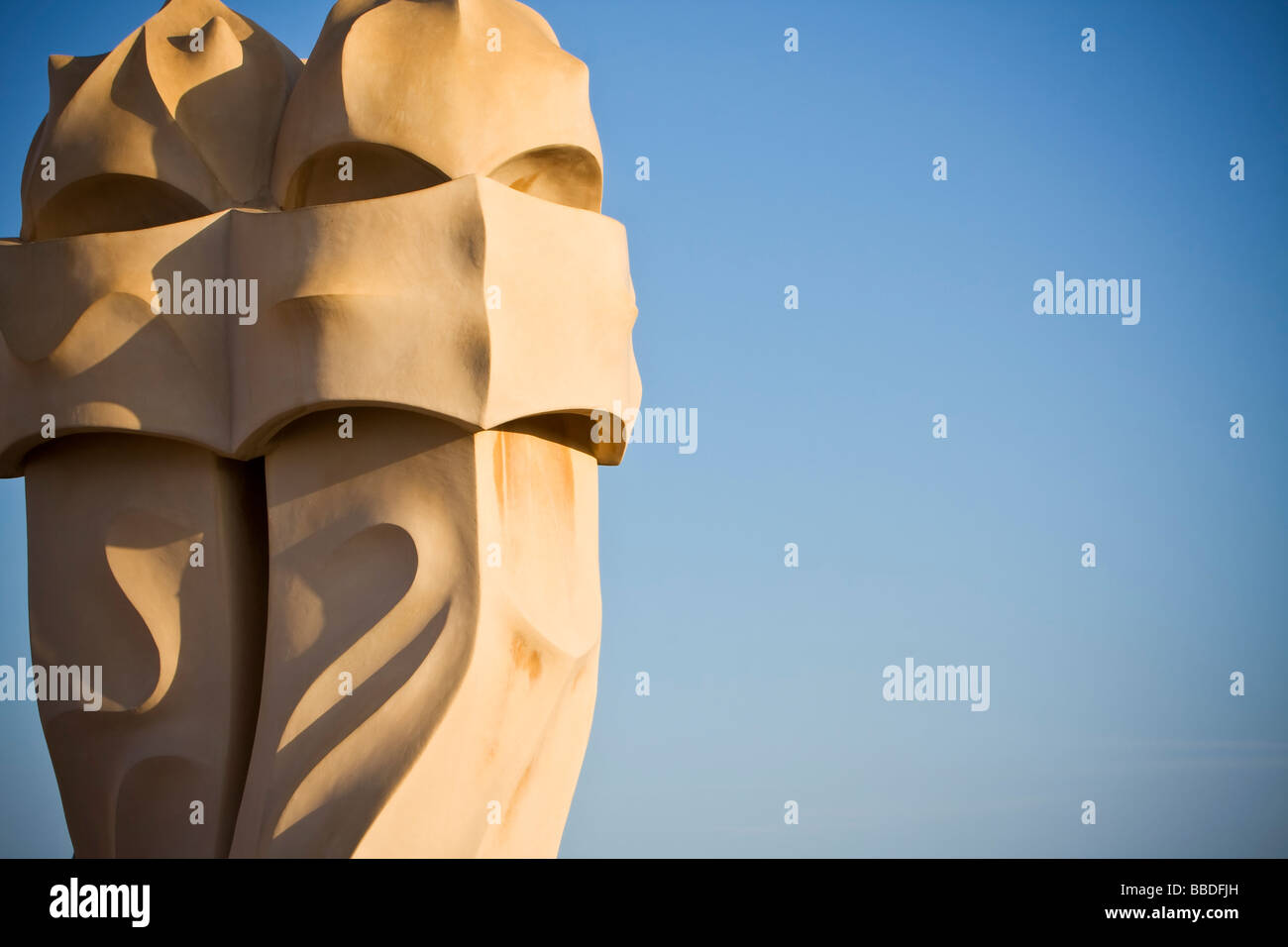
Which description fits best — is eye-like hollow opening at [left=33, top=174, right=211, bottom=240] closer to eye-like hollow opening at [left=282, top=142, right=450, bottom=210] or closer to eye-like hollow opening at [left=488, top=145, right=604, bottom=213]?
eye-like hollow opening at [left=282, top=142, right=450, bottom=210]

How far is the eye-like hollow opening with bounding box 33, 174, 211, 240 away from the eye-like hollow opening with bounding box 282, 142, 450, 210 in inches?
38.6

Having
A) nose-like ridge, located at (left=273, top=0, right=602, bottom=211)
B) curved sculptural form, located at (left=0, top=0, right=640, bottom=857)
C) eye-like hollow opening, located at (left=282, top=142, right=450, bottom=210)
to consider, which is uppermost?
nose-like ridge, located at (left=273, top=0, right=602, bottom=211)

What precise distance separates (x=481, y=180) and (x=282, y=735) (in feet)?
14.3

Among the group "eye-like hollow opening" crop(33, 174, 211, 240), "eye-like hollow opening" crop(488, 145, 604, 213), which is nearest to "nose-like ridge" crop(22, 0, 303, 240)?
"eye-like hollow opening" crop(33, 174, 211, 240)

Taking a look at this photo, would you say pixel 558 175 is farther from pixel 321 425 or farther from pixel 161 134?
pixel 161 134

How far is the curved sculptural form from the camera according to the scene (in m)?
10.7

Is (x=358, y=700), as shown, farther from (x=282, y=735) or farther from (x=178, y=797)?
(x=178, y=797)

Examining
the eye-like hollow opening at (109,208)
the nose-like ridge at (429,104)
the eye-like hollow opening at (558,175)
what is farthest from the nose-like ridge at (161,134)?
the eye-like hollow opening at (558,175)

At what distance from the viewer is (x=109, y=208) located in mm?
12289

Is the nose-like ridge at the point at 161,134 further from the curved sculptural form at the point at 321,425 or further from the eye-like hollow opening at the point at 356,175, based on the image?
the eye-like hollow opening at the point at 356,175

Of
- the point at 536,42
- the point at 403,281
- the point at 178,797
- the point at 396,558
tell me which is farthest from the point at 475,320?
the point at 178,797

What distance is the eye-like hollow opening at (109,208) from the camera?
12.1 m

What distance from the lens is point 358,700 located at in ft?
35.0

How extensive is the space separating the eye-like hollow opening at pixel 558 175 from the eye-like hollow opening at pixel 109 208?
2643 millimetres
